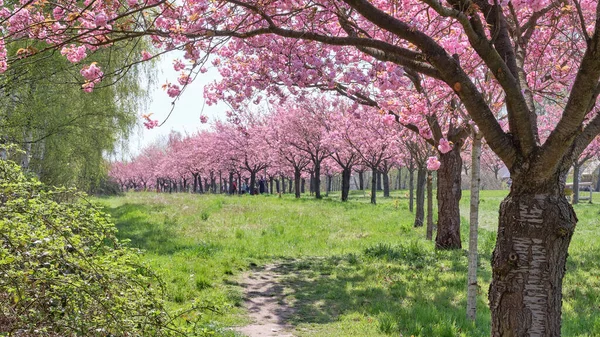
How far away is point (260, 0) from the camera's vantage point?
16.3ft

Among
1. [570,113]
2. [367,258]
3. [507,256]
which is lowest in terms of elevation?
[367,258]

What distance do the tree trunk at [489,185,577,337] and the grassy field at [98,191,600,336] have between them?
2.03m

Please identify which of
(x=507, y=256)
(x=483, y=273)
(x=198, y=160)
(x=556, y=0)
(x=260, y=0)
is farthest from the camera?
(x=198, y=160)

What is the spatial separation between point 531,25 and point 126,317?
17.7 ft

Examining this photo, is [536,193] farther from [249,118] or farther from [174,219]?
[249,118]

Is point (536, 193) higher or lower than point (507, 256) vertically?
higher

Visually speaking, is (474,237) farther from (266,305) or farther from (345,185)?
(345,185)

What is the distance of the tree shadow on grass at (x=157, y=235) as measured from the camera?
11.3 metres

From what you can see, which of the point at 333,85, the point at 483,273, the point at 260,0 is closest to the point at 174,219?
the point at 333,85

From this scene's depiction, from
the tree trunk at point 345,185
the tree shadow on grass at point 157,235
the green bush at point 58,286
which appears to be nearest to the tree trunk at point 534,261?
the green bush at point 58,286

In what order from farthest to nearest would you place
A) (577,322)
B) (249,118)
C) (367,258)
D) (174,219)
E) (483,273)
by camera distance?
(249,118) < (174,219) < (367,258) < (483,273) < (577,322)

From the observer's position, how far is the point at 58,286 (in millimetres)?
3549

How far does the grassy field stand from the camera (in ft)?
21.8

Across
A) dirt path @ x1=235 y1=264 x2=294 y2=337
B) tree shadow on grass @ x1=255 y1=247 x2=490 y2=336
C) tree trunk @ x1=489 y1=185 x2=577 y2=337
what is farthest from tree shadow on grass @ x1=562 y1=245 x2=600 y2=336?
dirt path @ x1=235 y1=264 x2=294 y2=337
